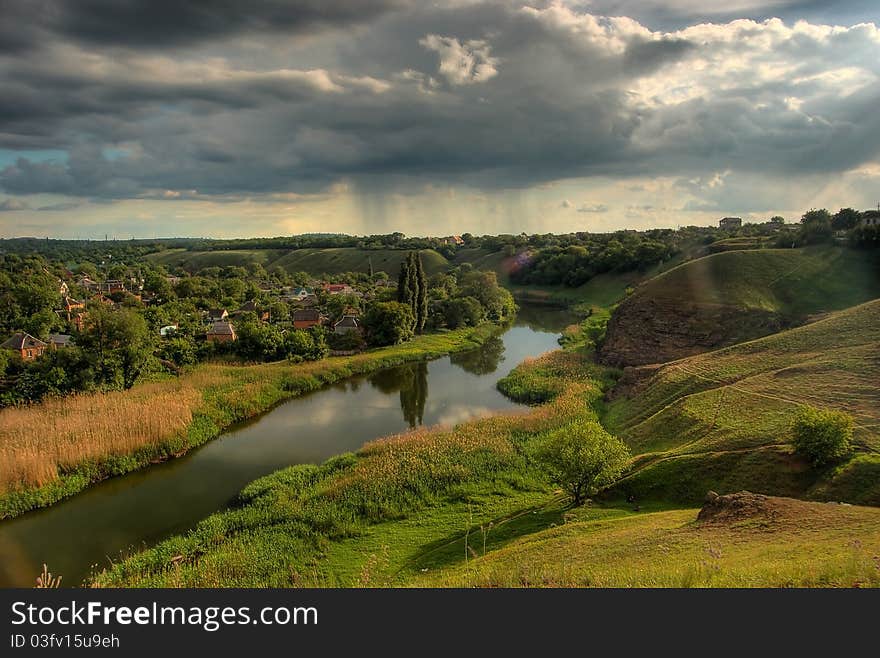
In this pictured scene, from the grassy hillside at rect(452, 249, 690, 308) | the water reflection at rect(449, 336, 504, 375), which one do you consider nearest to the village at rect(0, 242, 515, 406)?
the water reflection at rect(449, 336, 504, 375)

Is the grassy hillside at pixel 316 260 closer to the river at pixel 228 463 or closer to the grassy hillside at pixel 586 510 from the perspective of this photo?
the river at pixel 228 463

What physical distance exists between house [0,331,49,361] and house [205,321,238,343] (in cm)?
1327

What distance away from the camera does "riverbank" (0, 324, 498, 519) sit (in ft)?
71.7

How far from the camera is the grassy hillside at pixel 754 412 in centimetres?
1784

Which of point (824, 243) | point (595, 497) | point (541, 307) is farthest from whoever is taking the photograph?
point (541, 307)

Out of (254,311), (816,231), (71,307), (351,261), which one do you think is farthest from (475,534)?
(351,261)

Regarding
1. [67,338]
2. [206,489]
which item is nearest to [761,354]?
[206,489]

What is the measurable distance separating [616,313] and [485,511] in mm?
42045

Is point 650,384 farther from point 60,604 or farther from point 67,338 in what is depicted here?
point 67,338

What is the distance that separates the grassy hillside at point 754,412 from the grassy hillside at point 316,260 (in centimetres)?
11883

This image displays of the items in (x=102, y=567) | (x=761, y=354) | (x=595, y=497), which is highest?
(x=761, y=354)

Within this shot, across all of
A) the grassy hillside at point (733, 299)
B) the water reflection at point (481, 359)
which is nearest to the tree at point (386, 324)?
the water reflection at point (481, 359)

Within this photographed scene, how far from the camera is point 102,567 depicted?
56.7 ft

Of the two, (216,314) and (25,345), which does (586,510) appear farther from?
(216,314)
